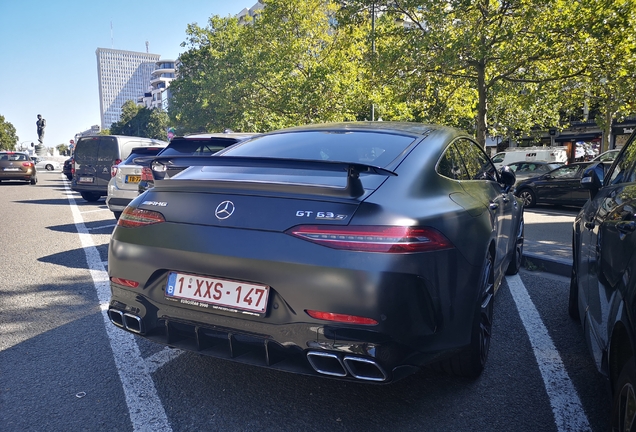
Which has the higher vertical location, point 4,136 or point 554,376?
point 4,136

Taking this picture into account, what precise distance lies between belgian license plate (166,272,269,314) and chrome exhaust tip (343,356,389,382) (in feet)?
1.48

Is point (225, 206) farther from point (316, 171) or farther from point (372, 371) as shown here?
point (372, 371)

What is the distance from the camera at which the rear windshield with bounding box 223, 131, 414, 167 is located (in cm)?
304

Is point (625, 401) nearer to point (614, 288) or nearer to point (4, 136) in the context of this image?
point (614, 288)

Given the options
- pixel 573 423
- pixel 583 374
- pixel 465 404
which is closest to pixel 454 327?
pixel 465 404

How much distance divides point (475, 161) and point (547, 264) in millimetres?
2709

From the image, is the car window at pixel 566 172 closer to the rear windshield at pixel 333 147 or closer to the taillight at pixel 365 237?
the rear windshield at pixel 333 147

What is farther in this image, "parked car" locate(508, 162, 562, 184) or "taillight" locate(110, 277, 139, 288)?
"parked car" locate(508, 162, 562, 184)

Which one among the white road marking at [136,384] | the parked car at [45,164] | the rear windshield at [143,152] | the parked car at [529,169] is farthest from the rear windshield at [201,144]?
the parked car at [45,164]

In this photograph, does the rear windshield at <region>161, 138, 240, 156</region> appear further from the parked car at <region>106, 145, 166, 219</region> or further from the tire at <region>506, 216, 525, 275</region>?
the tire at <region>506, 216, 525, 275</region>

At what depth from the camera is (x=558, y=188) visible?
50.2ft

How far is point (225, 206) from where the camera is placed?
8.38 ft

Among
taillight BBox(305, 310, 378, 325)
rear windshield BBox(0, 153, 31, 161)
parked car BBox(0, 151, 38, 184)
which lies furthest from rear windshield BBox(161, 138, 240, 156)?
rear windshield BBox(0, 153, 31, 161)

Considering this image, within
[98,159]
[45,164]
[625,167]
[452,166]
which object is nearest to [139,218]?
[452,166]
